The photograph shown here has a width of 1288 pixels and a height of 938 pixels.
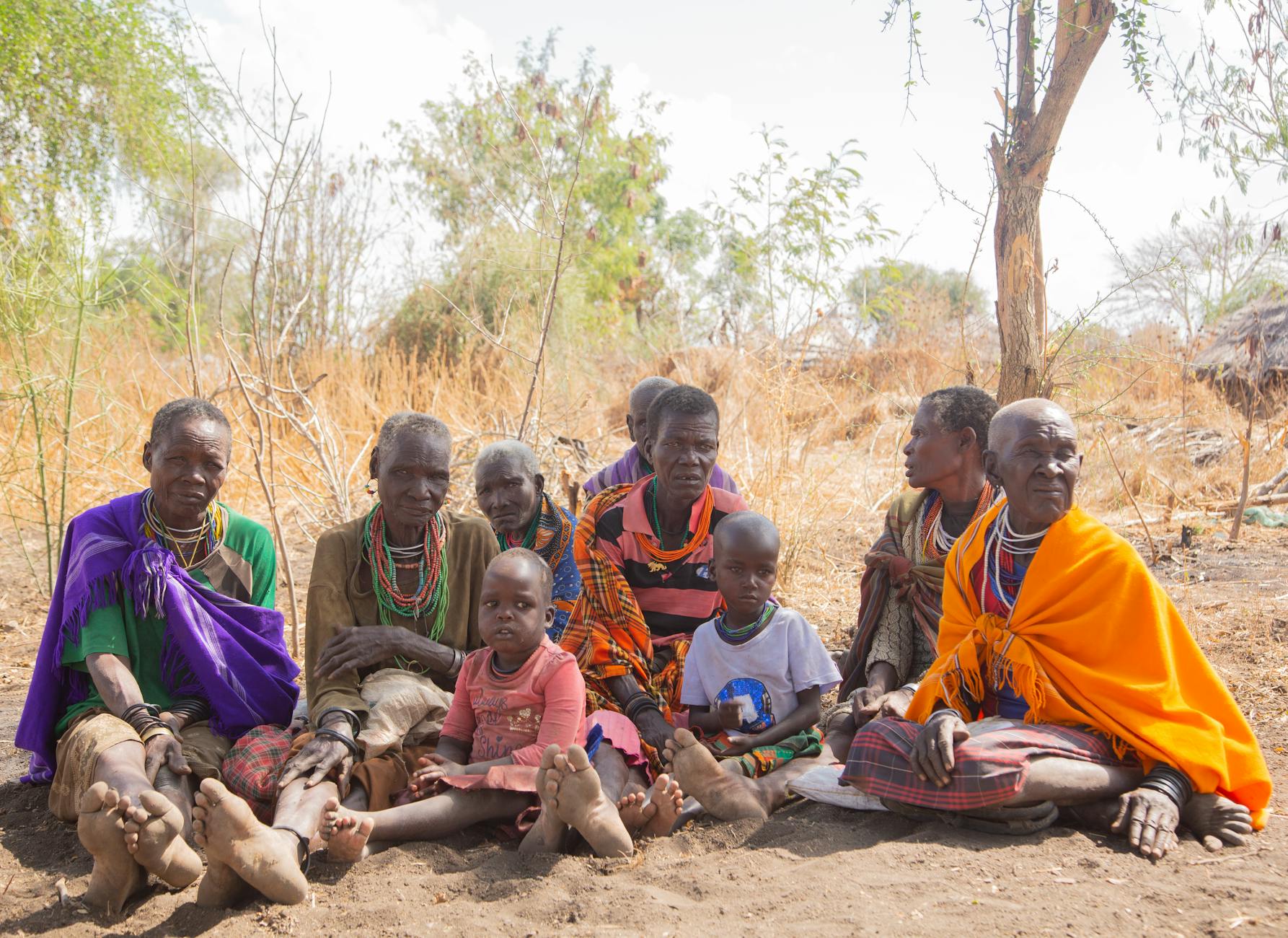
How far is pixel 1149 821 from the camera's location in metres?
2.68

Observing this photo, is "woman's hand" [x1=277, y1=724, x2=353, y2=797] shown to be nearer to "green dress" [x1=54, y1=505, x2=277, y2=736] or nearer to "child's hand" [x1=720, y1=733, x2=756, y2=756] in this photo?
"green dress" [x1=54, y1=505, x2=277, y2=736]

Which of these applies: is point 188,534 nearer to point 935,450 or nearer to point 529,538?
point 529,538

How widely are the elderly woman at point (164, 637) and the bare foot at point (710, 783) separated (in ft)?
4.64

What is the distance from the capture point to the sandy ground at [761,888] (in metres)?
2.32

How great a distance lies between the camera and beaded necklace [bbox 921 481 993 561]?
3.58 metres

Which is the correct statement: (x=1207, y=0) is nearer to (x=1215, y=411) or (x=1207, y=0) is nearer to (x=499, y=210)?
(x=1215, y=411)

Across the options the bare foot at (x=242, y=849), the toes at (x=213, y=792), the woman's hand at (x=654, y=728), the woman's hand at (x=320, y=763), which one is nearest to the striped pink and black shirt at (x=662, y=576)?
the woman's hand at (x=654, y=728)

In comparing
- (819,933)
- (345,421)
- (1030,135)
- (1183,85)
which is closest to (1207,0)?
(1183,85)

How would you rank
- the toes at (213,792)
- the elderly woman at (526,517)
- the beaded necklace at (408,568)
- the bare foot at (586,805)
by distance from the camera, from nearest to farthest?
1. the toes at (213,792)
2. the bare foot at (586,805)
3. the beaded necklace at (408,568)
4. the elderly woman at (526,517)

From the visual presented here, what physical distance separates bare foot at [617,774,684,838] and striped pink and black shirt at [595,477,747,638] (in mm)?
950

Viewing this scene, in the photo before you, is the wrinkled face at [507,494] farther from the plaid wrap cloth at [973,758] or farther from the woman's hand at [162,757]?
the plaid wrap cloth at [973,758]

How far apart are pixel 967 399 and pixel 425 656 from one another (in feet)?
6.68

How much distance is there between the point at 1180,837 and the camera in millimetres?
2768

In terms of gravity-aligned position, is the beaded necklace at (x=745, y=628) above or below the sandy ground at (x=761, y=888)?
above
